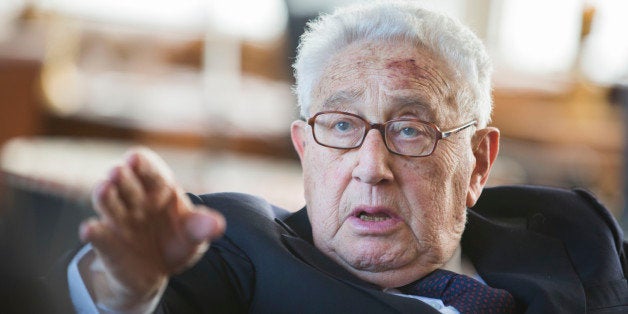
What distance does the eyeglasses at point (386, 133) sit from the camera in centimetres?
174

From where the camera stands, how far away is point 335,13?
1873mm

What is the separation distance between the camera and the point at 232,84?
26.6 feet

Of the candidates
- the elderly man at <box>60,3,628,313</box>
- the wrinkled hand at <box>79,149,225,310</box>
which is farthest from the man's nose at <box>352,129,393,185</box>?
the wrinkled hand at <box>79,149,225,310</box>

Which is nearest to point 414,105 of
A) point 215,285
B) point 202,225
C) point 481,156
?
point 481,156

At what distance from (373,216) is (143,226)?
28.3 inches

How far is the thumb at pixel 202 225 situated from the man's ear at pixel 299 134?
792 millimetres

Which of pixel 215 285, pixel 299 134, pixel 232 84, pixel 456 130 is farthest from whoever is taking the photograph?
pixel 232 84

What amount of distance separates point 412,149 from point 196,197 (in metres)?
0.46

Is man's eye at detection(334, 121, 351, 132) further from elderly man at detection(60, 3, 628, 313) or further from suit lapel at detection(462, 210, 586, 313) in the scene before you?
suit lapel at detection(462, 210, 586, 313)

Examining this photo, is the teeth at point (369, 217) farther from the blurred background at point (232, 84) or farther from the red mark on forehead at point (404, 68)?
the blurred background at point (232, 84)

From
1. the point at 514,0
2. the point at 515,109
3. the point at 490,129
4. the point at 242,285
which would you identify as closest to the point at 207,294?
the point at 242,285

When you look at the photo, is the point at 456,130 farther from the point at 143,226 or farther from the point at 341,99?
the point at 143,226

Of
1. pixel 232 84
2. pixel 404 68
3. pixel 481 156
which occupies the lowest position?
pixel 232 84

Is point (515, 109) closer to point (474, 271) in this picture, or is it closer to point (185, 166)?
point (185, 166)
